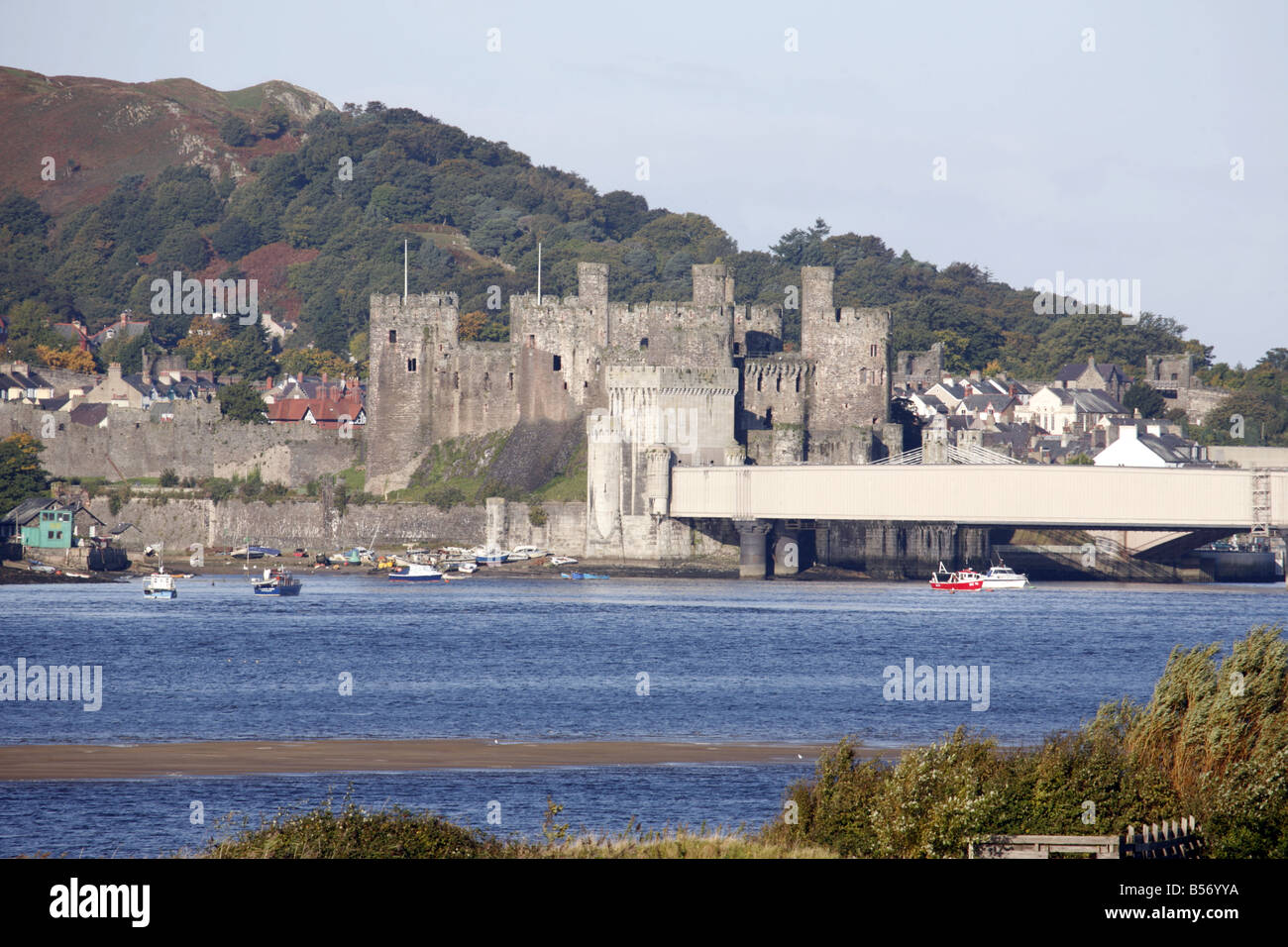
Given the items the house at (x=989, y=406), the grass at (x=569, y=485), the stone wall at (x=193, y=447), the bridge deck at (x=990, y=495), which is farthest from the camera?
the house at (x=989, y=406)

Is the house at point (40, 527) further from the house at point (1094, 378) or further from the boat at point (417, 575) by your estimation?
the house at point (1094, 378)

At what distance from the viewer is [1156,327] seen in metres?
158

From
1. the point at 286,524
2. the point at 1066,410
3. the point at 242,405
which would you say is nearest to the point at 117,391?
the point at 242,405

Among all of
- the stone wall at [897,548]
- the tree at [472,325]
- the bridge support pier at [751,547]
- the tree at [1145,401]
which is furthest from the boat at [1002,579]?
the tree at [472,325]

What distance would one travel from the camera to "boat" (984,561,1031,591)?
8562 centimetres

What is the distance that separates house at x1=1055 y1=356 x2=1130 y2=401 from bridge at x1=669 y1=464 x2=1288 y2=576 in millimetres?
54335

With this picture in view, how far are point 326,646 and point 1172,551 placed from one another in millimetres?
45050

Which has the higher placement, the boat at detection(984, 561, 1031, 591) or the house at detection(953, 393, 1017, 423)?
the house at detection(953, 393, 1017, 423)

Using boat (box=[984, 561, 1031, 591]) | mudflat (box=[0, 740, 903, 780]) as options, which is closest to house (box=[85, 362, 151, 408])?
boat (box=[984, 561, 1031, 591])

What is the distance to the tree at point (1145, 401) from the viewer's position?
5030 inches

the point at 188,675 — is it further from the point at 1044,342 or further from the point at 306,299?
the point at 306,299

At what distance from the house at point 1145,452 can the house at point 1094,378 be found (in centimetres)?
3413

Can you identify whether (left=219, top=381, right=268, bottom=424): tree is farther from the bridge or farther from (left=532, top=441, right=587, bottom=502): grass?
the bridge

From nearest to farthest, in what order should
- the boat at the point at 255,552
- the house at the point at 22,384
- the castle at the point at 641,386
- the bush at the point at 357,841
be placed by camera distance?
the bush at the point at 357,841
the castle at the point at 641,386
the boat at the point at 255,552
the house at the point at 22,384
